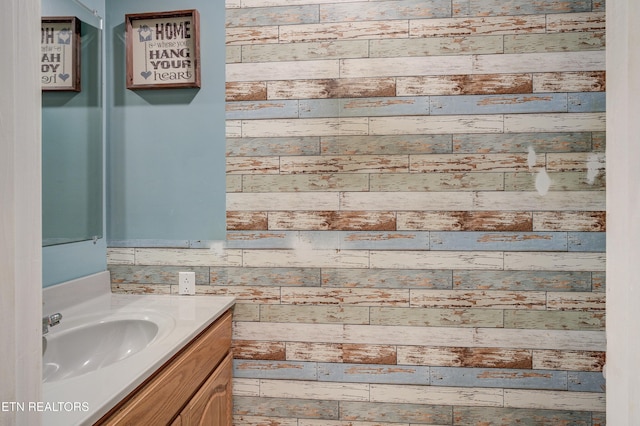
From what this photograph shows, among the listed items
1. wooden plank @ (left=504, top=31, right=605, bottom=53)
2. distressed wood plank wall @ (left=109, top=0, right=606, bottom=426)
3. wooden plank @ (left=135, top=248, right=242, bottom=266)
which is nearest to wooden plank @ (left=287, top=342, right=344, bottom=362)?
distressed wood plank wall @ (left=109, top=0, right=606, bottom=426)

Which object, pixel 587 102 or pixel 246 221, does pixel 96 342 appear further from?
pixel 587 102

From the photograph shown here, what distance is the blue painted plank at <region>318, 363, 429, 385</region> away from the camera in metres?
1.75

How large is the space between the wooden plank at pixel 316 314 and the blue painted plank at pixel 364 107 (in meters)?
0.84

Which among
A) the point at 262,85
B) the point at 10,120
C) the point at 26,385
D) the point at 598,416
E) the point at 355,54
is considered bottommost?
the point at 598,416

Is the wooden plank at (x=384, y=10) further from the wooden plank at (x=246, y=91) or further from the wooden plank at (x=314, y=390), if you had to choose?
the wooden plank at (x=314, y=390)

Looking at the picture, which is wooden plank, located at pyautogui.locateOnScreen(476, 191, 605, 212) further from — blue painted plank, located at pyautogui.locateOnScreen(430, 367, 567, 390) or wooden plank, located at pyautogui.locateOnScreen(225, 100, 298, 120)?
wooden plank, located at pyautogui.locateOnScreen(225, 100, 298, 120)

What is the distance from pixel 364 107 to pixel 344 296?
2.70 ft

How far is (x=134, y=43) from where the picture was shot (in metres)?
1.84

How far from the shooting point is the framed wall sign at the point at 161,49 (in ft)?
5.98

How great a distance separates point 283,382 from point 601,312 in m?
1.37

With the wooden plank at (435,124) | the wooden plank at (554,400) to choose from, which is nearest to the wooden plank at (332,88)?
the wooden plank at (435,124)

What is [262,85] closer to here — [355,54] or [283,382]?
[355,54]

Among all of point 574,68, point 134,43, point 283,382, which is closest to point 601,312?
point 574,68

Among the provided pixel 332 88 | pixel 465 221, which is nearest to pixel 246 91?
pixel 332 88
